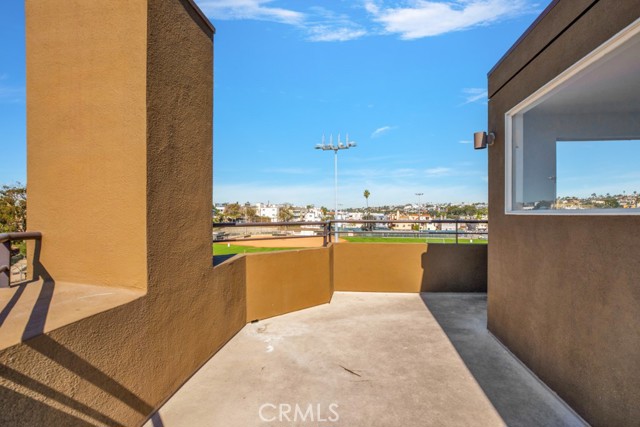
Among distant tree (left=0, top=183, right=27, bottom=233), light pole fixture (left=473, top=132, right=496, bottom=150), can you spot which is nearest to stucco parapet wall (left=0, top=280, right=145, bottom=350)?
light pole fixture (left=473, top=132, right=496, bottom=150)

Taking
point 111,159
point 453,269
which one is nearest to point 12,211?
point 111,159

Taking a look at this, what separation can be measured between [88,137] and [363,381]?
2753 mm

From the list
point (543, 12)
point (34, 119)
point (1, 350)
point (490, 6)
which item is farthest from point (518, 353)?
point (490, 6)

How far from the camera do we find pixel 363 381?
2.45m

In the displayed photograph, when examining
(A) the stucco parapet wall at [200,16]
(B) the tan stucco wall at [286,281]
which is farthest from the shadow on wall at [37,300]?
(A) the stucco parapet wall at [200,16]

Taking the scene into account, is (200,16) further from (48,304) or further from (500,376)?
(500,376)

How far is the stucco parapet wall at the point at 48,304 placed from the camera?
1311mm

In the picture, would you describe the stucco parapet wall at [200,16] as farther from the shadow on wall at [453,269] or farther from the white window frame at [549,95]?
the shadow on wall at [453,269]

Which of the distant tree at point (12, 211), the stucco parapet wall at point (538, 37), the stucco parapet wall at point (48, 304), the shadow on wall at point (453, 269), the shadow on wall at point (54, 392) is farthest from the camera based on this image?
the distant tree at point (12, 211)

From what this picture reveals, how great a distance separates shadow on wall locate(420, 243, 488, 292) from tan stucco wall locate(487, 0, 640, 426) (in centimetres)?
209

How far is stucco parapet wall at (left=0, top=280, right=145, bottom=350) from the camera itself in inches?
51.6

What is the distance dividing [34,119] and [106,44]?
2.46 ft

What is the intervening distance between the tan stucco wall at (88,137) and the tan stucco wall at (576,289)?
293cm

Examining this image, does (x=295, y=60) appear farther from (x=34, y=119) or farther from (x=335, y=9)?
(x=34, y=119)
